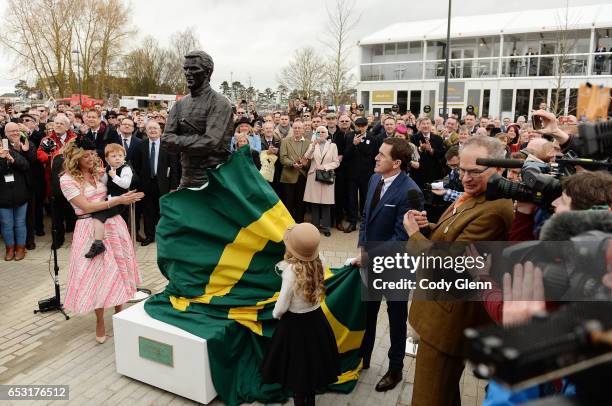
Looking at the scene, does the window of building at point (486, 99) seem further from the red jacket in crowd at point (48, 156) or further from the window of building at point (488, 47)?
the red jacket in crowd at point (48, 156)

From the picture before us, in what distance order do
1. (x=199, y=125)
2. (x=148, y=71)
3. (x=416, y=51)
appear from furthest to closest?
(x=148, y=71), (x=416, y=51), (x=199, y=125)

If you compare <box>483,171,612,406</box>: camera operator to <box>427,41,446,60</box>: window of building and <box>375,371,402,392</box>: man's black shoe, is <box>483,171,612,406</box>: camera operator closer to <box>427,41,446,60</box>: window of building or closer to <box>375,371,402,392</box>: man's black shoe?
<box>375,371,402,392</box>: man's black shoe

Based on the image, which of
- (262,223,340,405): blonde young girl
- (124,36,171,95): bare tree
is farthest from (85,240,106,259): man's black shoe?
(124,36,171,95): bare tree

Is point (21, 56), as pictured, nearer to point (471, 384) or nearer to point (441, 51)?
point (441, 51)

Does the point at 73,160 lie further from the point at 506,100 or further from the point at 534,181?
the point at 506,100

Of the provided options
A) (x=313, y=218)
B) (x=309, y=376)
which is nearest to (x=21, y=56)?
A: (x=313, y=218)

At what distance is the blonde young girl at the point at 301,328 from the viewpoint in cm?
326

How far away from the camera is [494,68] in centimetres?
2703

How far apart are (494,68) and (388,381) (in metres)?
26.7

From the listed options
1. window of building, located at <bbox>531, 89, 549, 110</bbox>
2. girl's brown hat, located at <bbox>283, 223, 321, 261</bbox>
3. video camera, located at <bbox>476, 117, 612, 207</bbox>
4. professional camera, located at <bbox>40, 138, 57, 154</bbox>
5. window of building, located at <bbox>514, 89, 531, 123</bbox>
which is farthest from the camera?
window of building, located at <bbox>514, 89, 531, 123</bbox>

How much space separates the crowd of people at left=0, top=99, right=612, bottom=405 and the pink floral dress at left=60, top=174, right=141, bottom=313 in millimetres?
16

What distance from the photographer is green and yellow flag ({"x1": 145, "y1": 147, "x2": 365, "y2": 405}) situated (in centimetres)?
395

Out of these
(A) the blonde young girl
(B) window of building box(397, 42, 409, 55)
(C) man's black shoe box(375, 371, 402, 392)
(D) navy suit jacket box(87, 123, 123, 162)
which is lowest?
(C) man's black shoe box(375, 371, 402, 392)

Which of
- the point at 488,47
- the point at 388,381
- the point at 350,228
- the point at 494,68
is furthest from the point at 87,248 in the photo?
the point at 488,47
